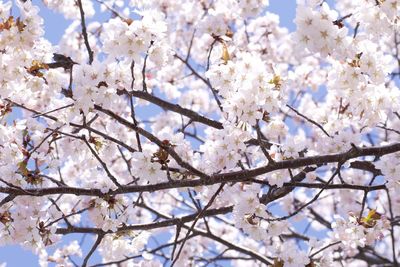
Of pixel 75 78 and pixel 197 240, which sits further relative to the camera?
pixel 197 240

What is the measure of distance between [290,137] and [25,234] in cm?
179

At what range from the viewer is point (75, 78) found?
3.66 m

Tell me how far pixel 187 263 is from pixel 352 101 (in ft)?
8.66

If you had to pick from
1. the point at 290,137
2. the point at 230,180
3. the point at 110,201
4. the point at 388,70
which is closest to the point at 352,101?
the point at 388,70

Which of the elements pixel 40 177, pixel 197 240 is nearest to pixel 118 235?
pixel 40 177

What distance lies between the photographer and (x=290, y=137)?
4.12 metres

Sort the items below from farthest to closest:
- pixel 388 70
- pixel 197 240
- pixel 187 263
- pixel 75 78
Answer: pixel 197 240 → pixel 187 263 → pixel 388 70 → pixel 75 78

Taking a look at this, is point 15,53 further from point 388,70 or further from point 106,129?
point 388,70

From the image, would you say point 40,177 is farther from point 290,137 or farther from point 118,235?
point 290,137

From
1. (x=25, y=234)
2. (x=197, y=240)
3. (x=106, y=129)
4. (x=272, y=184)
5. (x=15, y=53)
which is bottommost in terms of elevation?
(x=25, y=234)

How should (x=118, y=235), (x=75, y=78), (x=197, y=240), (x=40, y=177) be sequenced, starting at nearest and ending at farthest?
(x=75, y=78)
(x=40, y=177)
(x=118, y=235)
(x=197, y=240)

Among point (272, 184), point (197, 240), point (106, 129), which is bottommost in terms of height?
point (272, 184)

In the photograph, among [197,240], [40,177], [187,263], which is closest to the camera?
[40,177]

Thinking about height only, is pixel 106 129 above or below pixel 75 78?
above
